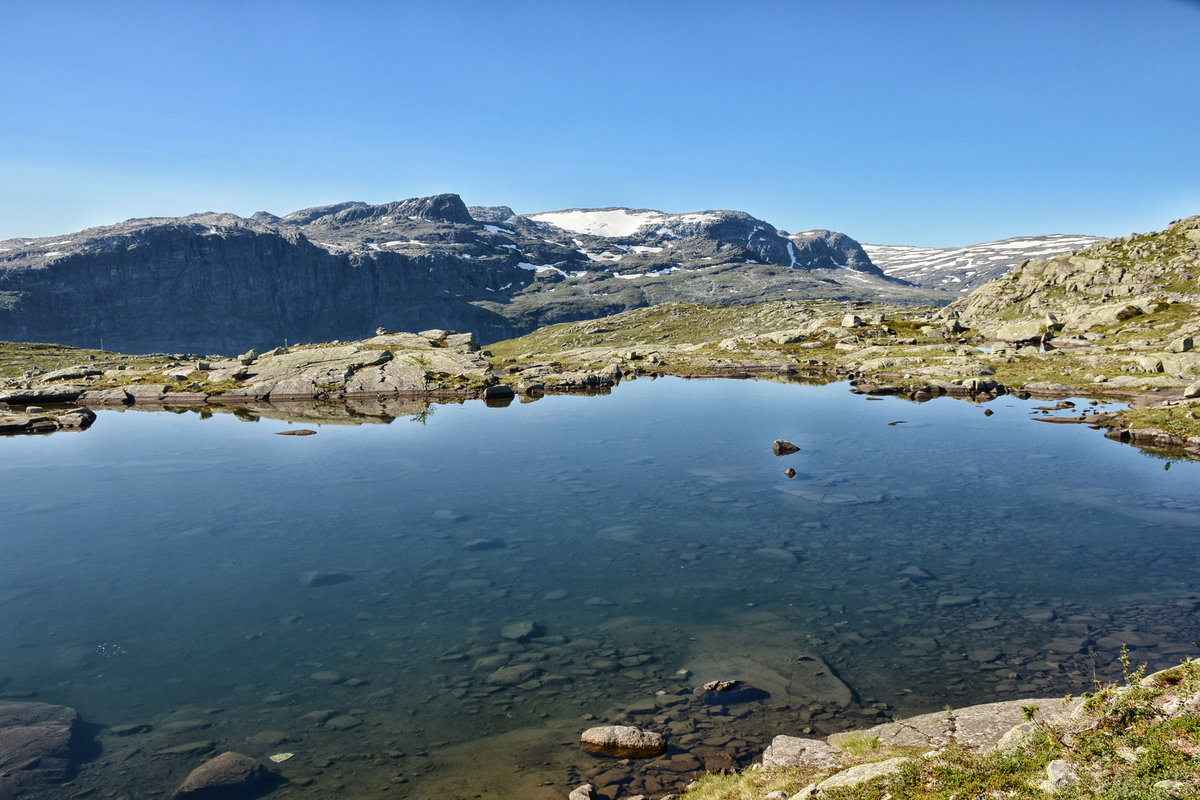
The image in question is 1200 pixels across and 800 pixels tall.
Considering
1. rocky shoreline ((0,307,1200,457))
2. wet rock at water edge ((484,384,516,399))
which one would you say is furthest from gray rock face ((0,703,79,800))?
wet rock at water edge ((484,384,516,399))

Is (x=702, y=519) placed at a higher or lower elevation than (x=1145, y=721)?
lower

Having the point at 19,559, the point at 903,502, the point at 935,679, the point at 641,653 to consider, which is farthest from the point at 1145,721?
the point at 19,559

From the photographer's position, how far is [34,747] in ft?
56.5

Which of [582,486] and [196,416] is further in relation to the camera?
[196,416]

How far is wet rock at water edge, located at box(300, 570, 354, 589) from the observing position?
93.7ft

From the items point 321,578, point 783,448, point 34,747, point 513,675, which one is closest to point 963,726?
point 513,675

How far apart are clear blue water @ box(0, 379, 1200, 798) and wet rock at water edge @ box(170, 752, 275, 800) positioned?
2.26ft

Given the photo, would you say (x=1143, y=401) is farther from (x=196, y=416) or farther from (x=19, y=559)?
(x=196, y=416)

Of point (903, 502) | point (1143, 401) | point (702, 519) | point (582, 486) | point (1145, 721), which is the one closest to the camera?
point (1145, 721)

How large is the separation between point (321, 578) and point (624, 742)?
1801 centimetres

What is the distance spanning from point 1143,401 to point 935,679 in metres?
67.2

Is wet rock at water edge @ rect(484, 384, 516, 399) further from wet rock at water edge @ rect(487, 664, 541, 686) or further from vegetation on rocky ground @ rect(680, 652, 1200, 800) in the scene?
vegetation on rocky ground @ rect(680, 652, 1200, 800)

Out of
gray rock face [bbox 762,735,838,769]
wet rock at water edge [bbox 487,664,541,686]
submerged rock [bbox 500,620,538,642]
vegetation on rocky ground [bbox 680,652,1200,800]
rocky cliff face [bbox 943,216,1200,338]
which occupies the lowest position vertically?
wet rock at water edge [bbox 487,664,541,686]

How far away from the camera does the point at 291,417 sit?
80500 mm
